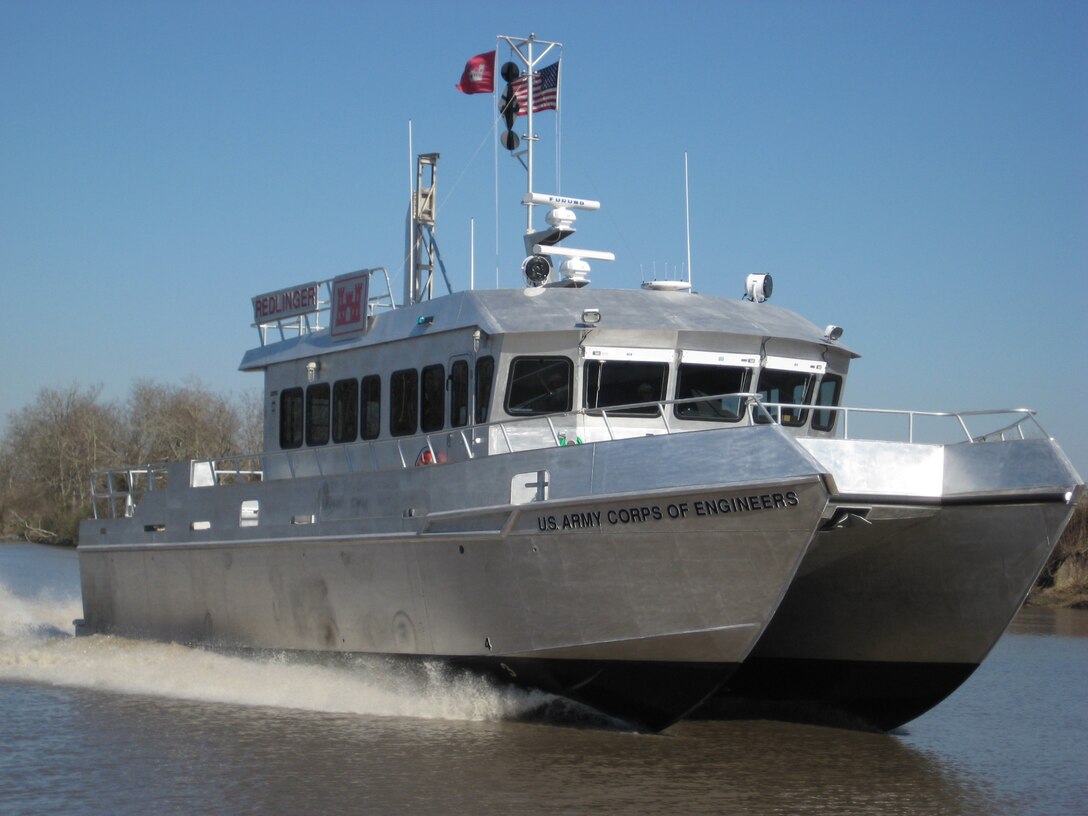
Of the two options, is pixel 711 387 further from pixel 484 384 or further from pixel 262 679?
pixel 262 679

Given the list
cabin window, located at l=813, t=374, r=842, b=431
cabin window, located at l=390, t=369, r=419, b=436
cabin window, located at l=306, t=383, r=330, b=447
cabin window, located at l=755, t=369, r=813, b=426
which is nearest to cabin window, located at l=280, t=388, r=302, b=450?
cabin window, located at l=306, t=383, r=330, b=447

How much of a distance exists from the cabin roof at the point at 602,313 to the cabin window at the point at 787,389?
38 centimetres

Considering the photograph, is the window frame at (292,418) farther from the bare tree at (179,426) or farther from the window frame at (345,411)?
the bare tree at (179,426)

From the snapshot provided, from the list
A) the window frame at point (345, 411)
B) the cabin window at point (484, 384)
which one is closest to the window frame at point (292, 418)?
the window frame at point (345, 411)

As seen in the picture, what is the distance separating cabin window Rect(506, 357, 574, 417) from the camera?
12.3 metres

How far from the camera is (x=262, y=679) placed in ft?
46.1

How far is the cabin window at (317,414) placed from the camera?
15.1 metres

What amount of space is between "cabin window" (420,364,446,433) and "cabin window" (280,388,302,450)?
2.62m

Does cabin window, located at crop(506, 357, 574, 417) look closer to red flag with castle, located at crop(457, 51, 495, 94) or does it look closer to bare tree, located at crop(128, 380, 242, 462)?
red flag with castle, located at crop(457, 51, 495, 94)

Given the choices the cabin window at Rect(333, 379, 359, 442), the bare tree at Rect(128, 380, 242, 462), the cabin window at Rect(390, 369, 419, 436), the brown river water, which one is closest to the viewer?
the brown river water

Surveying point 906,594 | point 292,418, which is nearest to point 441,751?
point 906,594

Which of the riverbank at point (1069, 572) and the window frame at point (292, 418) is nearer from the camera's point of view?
the window frame at point (292, 418)

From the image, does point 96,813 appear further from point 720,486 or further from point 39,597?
point 39,597

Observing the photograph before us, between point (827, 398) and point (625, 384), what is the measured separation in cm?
236
